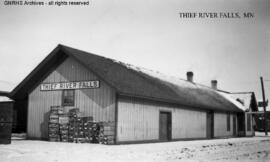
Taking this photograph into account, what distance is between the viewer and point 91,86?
69.1 feet

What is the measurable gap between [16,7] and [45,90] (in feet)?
30.2

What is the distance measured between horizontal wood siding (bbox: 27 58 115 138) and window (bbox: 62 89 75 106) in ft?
0.83

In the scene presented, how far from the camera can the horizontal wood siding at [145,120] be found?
2016cm

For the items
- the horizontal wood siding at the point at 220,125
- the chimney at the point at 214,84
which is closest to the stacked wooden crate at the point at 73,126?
the horizontal wood siding at the point at 220,125

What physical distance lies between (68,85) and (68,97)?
72 cm

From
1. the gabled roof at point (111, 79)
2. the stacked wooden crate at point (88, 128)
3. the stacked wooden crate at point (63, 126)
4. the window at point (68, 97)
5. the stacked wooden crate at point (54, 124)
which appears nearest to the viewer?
the stacked wooden crate at point (88, 128)

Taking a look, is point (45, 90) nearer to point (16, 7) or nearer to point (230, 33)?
point (16, 7)

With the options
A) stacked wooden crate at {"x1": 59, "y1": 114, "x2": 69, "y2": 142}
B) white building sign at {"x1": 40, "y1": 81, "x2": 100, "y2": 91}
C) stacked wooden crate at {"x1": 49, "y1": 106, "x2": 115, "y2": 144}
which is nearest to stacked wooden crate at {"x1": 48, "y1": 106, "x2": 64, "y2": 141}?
stacked wooden crate at {"x1": 49, "y1": 106, "x2": 115, "y2": 144}

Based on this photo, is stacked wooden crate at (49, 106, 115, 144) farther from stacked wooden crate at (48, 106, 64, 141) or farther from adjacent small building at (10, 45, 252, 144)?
adjacent small building at (10, 45, 252, 144)

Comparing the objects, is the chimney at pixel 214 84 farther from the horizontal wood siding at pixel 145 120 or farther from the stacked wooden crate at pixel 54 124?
the stacked wooden crate at pixel 54 124

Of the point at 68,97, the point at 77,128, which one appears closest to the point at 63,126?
the point at 77,128

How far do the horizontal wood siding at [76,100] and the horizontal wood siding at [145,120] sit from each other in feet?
2.61

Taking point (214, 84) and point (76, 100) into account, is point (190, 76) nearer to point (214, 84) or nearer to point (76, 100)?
point (214, 84)

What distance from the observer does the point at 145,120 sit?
21812 millimetres
